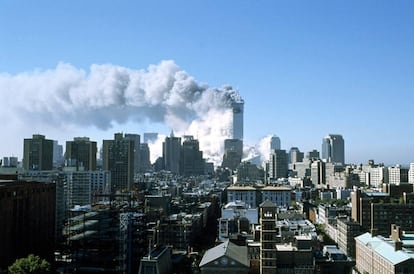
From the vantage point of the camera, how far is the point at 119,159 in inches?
3580

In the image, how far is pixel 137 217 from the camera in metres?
33.8

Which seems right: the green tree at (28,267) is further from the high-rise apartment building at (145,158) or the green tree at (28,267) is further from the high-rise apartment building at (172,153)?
the high-rise apartment building at (145,158)

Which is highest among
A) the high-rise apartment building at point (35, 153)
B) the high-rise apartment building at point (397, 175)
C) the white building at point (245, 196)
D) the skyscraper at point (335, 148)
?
the skyscraper at point (335, 148)

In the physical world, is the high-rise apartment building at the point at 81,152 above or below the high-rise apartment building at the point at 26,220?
above

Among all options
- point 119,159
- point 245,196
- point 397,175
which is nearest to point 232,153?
point 119,159

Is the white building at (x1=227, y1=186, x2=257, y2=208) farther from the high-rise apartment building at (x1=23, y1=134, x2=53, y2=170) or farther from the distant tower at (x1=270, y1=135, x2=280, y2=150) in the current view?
the distant tower at (x1=270, y1=135, x2=280, y2=150)

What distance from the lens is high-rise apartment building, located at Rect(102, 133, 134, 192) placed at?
89750mm

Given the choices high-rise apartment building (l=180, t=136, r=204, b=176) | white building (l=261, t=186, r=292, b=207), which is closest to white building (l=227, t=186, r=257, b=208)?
white building (l=261, t=186, r=292, b=207)

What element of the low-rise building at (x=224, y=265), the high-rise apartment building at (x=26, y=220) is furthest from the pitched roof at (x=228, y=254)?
the high-rise apartment building at (x=26, y=220)

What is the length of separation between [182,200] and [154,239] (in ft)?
97.7

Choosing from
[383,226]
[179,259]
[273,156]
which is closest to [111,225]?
[179,259]

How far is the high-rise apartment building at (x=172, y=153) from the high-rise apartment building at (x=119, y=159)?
171 ft

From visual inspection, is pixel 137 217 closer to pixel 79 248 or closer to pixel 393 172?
pixel 79 248

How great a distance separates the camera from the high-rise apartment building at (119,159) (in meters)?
89.8
